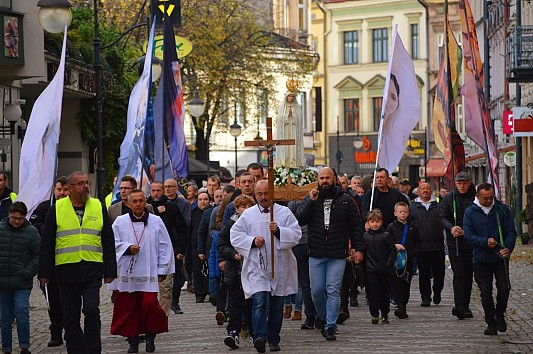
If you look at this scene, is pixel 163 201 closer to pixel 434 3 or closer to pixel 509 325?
pixel 509 325

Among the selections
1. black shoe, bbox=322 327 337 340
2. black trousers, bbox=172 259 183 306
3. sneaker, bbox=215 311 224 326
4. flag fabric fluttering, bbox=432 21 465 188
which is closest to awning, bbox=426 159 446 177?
flag fabric fluttering, bbox=432 21 465 188

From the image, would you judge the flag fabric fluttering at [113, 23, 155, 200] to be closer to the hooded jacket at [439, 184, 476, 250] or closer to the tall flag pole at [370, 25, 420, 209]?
the tall flag pole at [370, 25, 420, 209]

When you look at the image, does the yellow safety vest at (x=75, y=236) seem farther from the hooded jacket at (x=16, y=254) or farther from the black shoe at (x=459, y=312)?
the black shoe at (x=459, y=312)

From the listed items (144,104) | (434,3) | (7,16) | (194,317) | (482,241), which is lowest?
(194,317)

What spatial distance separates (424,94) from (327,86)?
24.1 feet

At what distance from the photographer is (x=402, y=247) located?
57.9 ft

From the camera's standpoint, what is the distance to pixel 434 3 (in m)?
84.5

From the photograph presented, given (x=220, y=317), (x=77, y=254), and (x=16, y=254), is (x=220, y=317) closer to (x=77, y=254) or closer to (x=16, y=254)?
(x=16, y=254)

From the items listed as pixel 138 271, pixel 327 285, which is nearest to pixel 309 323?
pixel 327 285

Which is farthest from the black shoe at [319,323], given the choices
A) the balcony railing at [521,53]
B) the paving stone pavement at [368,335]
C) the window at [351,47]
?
the window at [351,47]

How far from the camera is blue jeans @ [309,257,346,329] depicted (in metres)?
15.2

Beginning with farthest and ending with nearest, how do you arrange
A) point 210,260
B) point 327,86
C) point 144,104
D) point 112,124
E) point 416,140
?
Answer: point 327,86 → point 416,140 → point 112,124 → point 144,104 → point 210,260

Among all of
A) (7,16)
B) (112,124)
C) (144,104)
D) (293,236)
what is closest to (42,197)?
(293,236)

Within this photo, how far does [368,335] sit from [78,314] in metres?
3.93
